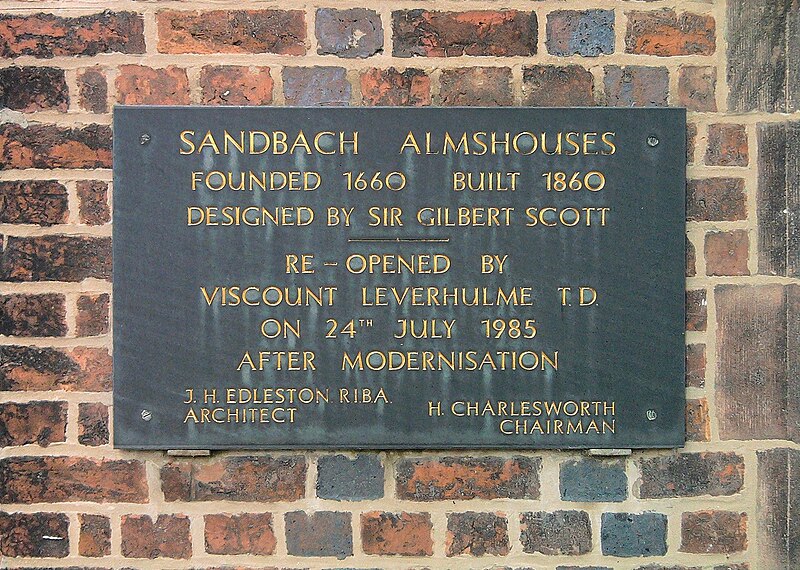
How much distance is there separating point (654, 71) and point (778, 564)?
4.45ft

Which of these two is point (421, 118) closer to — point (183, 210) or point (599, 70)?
point (599, 70)

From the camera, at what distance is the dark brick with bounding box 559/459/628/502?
2.09 metres

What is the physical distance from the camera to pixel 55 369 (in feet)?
6.82

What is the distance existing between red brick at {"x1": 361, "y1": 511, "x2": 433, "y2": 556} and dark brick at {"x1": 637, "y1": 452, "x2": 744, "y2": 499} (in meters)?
0.58

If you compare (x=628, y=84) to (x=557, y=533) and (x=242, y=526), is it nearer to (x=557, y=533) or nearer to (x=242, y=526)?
(x=557, y=533)

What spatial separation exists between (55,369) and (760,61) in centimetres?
204

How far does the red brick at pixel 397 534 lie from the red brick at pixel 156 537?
1.57 feet

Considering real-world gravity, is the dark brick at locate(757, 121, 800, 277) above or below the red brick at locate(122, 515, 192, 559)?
above

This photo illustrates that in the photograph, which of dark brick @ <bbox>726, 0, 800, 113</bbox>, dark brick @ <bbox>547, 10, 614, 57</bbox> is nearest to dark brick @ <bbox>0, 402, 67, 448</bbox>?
dark brick @ <bbox>547, 10, 614, 57</bbox>

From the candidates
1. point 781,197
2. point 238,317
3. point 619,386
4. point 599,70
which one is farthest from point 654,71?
point 238,317

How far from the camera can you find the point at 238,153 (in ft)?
6.66

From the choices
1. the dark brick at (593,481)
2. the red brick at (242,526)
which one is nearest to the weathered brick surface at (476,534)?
the dark brick at (593,481)

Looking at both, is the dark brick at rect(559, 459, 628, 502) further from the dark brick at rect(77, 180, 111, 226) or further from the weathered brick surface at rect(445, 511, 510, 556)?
the dark brick at rect(77, 180, 111, 226)

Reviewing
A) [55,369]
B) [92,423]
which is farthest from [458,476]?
[55,369]
